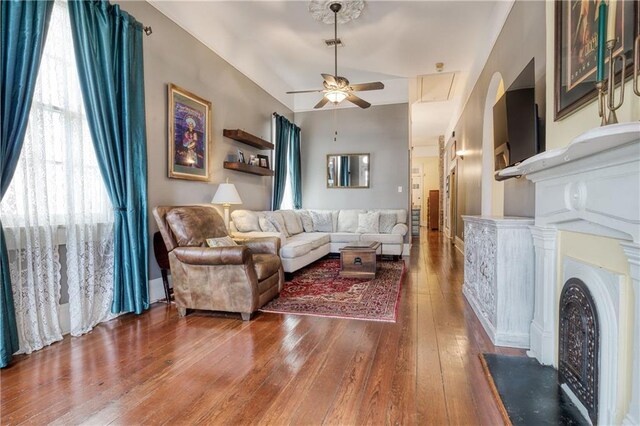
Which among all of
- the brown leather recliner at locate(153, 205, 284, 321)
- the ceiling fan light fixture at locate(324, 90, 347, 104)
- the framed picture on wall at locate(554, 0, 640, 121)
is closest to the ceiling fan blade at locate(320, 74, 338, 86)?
the ceiling fan light fixture at locate(324, 90, 347, 104)

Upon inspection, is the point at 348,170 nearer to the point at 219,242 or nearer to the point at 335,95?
the point at 335,95

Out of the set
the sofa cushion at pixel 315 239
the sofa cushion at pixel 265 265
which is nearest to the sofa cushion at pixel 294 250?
the sofa cushion at pixel 315 239

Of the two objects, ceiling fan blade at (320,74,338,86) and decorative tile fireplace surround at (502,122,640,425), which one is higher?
ceiling fan blade at (320,74,338,86)

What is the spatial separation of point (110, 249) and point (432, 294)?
10.3 ft

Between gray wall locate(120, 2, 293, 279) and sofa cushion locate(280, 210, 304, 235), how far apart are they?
1.69ft

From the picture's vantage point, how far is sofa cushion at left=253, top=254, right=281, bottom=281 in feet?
9.35

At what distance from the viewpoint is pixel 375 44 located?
4539mm

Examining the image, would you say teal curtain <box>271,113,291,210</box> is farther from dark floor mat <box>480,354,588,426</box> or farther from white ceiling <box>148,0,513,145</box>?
dark floor mat <box>480,354,588,426</box>

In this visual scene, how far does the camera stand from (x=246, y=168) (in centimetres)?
465

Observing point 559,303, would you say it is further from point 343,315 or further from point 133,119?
point 133,119

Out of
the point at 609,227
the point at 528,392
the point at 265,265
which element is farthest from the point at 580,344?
the point at 265,265

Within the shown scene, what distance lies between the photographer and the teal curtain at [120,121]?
2467 millimetres

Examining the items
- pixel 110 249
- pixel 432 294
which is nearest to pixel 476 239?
pixel 432 294

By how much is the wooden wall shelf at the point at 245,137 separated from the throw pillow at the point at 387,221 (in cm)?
241
